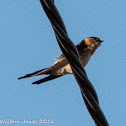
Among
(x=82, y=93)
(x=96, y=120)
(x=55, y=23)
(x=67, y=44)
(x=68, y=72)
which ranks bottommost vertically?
(x=96, y=120)

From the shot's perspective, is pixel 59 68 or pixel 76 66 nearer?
pixel 76 66

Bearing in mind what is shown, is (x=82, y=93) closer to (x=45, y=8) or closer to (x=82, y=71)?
(x=82, y=71)

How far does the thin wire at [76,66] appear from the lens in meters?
1.61

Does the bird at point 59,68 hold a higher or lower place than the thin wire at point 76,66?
higher

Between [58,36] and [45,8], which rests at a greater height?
[45,8]

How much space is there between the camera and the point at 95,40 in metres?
6.32

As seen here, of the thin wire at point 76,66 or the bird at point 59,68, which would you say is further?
the bird at point 59,68

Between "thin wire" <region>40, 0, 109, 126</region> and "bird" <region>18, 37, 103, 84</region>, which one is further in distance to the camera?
"bird" <region>18, 37, 103, 84</region>

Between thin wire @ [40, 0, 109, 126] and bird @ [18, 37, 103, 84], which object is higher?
bird @ [18, 37, 103, 84]

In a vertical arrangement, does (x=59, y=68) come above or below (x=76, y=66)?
above

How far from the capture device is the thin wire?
1.61m

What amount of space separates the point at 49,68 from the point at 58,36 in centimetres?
349

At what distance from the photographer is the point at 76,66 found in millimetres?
1636

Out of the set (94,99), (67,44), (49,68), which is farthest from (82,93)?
(49,68)
